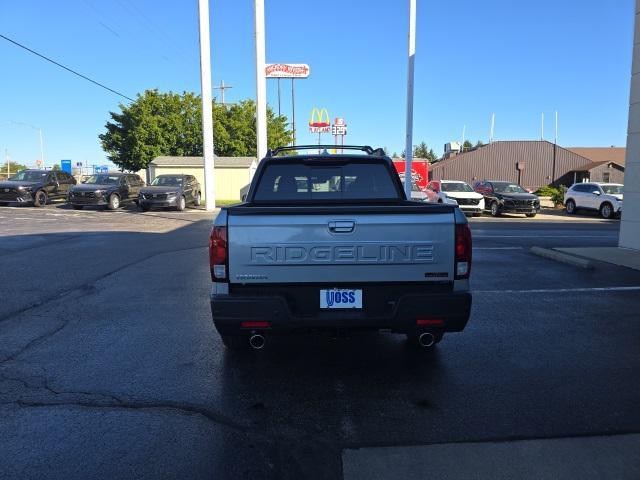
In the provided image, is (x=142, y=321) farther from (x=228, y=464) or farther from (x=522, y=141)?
(x=522, y=141)

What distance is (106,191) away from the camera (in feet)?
78.7

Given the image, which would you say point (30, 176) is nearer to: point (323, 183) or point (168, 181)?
point (168, 181)

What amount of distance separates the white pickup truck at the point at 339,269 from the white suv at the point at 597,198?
22529mm

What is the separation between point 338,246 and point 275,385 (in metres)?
1.30

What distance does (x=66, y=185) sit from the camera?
27.7 meters

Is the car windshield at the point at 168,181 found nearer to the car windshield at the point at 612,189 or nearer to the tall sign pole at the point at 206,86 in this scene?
the tall sign pole at the point at 206,86

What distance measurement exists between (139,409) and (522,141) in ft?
187

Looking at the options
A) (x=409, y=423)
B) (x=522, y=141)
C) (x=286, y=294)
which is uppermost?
(x=522, y=141)

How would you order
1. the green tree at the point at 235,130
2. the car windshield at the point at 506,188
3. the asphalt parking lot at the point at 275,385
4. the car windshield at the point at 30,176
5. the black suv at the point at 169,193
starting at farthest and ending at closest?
the green tree at the point at 235,130, the car windshield at the point at 30,176, the car windshield at the point at 506,188, the black suv at the point at 169,193, the asphalt parking lot at the point at 275,385

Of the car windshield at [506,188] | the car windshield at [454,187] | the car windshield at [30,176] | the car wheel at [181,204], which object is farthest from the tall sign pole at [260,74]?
the car windshield at [506,188]

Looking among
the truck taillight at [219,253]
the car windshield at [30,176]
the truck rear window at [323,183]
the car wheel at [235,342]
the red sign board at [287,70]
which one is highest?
the red sign board at [287,70]

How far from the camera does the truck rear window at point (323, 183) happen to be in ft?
17.9

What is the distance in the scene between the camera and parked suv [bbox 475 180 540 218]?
24266 millimetres

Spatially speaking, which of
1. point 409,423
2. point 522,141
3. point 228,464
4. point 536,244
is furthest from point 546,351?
point 522,141
